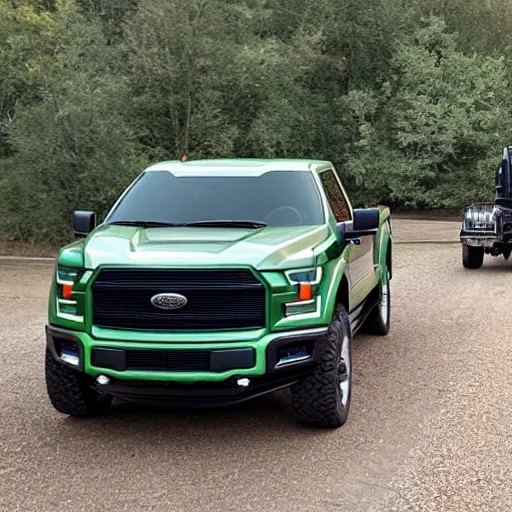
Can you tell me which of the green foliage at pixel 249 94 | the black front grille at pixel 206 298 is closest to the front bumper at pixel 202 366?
the black front grille at pixel 206 298

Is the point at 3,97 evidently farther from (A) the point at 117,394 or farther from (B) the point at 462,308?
(A) the point at 117,394

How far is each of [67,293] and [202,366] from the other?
1.04m

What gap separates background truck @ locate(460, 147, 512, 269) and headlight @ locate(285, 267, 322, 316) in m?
10.0

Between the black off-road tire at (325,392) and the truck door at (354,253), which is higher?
the truck door at (354,253)

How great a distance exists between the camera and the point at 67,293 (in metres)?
5.15

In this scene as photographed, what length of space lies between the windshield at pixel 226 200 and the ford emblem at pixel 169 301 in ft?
4.28

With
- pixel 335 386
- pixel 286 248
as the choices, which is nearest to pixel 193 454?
pixel 335 386

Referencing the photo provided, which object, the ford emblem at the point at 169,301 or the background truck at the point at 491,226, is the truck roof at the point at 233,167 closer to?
the ford emblem at the point at 169,301

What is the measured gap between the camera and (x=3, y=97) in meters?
23.3

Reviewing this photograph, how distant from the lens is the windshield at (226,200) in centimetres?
614

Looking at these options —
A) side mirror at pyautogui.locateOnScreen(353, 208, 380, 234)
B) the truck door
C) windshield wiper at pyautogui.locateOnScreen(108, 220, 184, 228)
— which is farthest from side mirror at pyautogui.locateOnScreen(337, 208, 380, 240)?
windshield wiper at pyautogui.locateOnScreen(108, 220, 184, 228)

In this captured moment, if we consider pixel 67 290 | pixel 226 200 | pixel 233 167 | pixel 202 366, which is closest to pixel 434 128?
pixel 233 167

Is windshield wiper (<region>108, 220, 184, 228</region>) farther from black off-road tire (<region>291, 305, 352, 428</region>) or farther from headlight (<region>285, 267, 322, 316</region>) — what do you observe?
black off-road tire (<region>291, 305, 352, 428</region>)

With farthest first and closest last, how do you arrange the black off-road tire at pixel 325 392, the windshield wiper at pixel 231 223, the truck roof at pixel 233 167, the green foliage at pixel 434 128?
the green foliage at pixel 434 128
the truck roof at pixel 233 167
the windshield wiper at pixel 231 223
the black off-road tire at pixel 325 392
